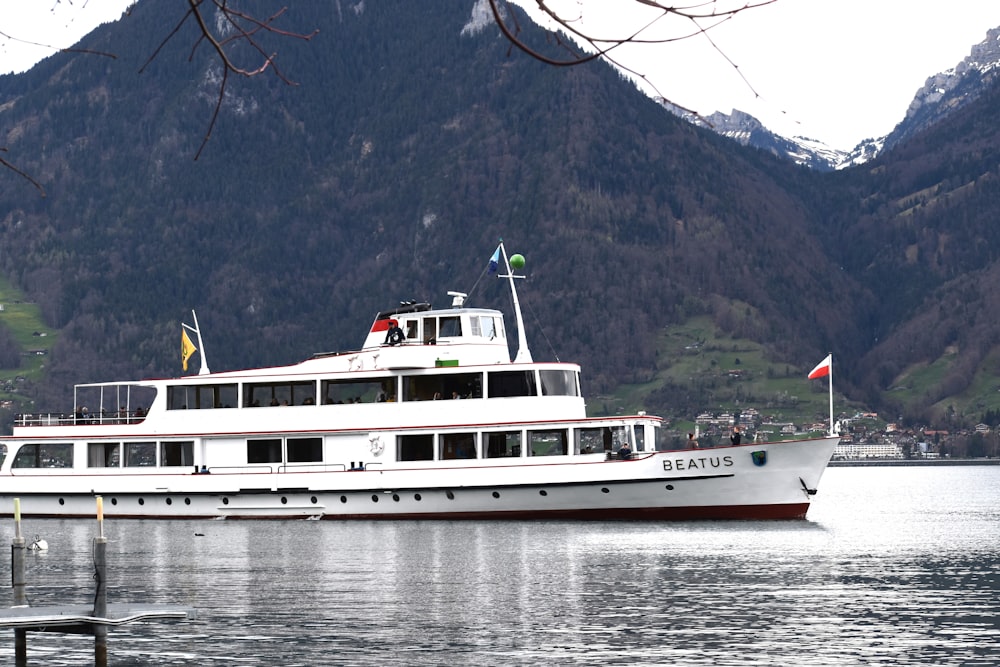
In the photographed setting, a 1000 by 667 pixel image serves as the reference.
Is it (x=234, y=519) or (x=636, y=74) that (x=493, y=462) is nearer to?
(x=234, y=519)

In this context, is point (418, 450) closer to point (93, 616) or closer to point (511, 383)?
point (511, 383)

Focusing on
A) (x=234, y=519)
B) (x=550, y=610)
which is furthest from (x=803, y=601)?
(x=234, y=519)

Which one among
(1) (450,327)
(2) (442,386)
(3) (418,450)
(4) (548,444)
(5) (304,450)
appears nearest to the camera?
(4) (548,444)

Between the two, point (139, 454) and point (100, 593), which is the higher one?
point (139, 454)

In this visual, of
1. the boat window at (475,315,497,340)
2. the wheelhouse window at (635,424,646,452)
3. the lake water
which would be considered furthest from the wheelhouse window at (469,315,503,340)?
the lake water

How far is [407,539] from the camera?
48000 millimetres

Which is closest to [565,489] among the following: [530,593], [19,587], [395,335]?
[395,335]

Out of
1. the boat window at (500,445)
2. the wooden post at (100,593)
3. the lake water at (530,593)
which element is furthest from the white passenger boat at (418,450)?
the wooden post at (100,593)

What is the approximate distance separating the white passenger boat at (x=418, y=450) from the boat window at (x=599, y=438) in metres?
0.05

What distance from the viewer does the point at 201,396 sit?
58219 mm

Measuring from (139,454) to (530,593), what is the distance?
2958cm

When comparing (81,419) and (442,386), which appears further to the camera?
(81,419)

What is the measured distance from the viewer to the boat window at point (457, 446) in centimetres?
5450

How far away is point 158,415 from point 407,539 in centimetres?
1483
